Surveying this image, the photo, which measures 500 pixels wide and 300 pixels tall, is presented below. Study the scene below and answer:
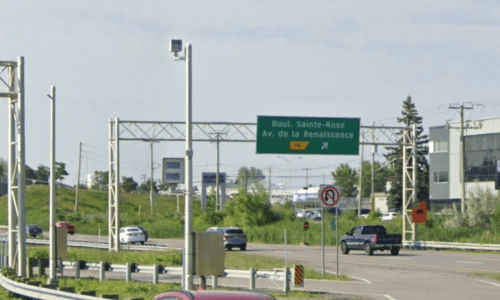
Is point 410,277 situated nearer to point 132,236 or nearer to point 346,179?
point 132,236

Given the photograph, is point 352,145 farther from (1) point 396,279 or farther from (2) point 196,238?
(2) point 196,238

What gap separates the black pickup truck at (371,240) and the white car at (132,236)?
24.4m

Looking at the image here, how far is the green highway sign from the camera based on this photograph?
50.3 metres

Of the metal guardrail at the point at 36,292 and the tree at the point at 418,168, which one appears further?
the tree at the point at 418,168

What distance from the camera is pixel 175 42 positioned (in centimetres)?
2323

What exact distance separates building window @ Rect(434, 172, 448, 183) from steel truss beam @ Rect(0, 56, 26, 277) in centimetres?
8674

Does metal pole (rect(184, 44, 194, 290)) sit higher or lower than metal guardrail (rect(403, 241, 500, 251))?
higher

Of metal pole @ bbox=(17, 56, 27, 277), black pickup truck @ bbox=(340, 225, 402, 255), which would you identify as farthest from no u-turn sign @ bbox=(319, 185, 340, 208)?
black pickup truck @ bbox=(340, 225, 402, 255)

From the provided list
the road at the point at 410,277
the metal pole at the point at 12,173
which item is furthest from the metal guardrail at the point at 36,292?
the road at the point at 410,277

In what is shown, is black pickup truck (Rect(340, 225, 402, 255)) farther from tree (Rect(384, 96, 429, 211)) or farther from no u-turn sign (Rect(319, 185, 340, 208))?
tree (Rect(384, 96, 429, 211))

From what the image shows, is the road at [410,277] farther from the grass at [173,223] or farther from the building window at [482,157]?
the building window at [482,157]

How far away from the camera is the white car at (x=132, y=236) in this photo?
75875 mm

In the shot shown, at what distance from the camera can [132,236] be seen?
76.1 metres

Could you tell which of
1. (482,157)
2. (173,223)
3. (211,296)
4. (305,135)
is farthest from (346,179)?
(211,296)
